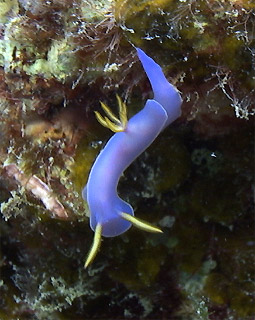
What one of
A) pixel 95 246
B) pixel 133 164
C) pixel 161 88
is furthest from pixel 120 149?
pixel 133 164

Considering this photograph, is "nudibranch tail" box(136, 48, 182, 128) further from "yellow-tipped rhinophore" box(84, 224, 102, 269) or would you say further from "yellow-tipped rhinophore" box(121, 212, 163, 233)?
"yellow-tipped rhinophore" box(84, 224, 102, 269)

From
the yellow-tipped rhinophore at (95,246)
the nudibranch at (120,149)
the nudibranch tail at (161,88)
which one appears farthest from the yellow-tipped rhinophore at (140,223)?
the nudibranch tail at (161,88)

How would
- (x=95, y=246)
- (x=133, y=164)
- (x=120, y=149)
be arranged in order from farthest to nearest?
(x=133, y=164), (x=120, y=149), (x=95, y=246)

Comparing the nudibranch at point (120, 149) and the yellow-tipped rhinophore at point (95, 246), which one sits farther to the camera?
the nudibranch at point (120, 149)

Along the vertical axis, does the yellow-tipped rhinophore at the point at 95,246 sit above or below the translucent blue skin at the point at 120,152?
below

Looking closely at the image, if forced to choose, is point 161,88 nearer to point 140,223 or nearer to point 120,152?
point 120,152

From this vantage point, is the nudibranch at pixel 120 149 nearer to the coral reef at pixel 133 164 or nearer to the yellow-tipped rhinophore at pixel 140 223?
the yellow-tipped rhinophore at pixel 140 223

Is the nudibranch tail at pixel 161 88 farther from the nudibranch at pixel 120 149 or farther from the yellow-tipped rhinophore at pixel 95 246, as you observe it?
the yellow-tipped rhinophore at pixel 95 246
